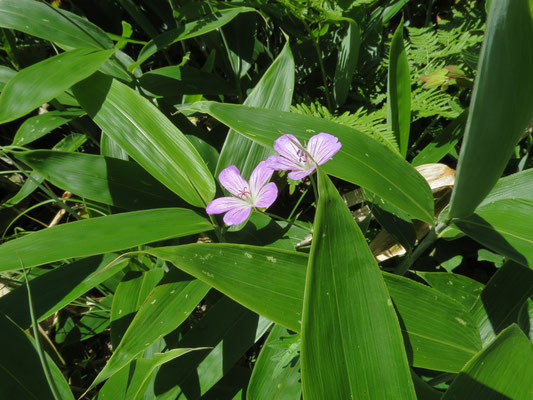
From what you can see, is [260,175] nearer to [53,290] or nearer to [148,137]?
[148,137]

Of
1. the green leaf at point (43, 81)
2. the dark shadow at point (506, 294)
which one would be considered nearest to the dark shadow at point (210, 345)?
the dark shadow at point (506, 294)

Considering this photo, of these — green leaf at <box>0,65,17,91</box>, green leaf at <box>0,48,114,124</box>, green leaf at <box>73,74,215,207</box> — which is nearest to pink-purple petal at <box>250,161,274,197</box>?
green leaf at <box>73,74,215,207</box>

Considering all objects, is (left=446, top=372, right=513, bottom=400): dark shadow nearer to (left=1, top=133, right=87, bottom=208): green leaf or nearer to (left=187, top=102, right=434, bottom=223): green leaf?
(left=187, top=102, right=434, bottom=223): green leaf

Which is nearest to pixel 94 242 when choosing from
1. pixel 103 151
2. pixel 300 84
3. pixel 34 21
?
pixel 103 151

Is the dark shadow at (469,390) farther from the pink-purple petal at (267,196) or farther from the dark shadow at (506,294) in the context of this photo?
the pink-purple petal at (267,196)

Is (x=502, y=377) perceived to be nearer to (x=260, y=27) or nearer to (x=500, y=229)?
(x=500, y=229)

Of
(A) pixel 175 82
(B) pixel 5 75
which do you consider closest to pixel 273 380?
(A) pixel 175 82
